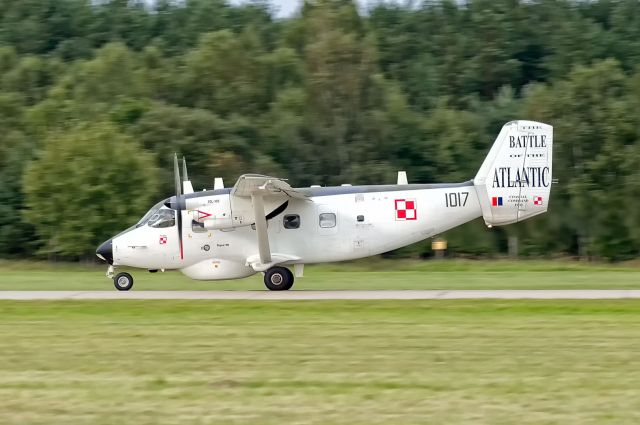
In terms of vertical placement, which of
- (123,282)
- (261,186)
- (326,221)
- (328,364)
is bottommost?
(328,364)

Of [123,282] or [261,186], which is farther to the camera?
[123,282]

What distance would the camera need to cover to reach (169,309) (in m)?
23.0

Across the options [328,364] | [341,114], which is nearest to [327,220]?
[328,364]

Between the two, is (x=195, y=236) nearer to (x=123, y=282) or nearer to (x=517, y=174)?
(x=123, y=282)

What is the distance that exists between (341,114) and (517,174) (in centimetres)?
3183

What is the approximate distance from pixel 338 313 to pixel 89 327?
16.0 feet

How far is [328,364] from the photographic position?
15336mm

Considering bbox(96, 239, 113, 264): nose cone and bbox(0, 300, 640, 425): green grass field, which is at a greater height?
bbox(96, 239, 113, 264): nose cone

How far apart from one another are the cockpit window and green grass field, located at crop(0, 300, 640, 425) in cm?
513

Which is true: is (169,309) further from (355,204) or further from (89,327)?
(355,204)

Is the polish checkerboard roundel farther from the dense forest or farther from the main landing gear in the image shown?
the dense forest

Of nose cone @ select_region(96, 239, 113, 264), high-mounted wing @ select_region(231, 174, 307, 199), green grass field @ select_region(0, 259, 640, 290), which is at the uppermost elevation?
high-mounted wing @ select_region(231, 174, 307, 199)

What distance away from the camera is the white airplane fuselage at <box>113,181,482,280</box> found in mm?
27688

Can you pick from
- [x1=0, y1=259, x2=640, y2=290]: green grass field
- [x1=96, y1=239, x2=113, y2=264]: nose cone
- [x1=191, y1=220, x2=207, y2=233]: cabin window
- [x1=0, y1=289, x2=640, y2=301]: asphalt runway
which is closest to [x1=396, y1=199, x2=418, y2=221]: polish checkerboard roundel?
[x1=0, y1=259, x2=640, y2=290]: green grass field
